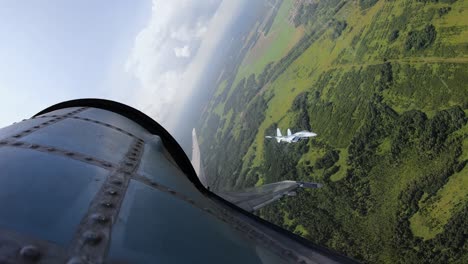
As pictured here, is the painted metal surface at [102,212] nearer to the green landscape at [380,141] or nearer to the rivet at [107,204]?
the rivet at [107,204]

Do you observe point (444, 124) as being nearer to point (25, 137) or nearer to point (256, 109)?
point (25, 137)

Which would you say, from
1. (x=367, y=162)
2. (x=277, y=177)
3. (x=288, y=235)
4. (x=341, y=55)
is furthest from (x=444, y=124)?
(x=288, y=235)

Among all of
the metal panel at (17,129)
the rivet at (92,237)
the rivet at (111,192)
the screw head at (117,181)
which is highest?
the metal panel at (17,129)

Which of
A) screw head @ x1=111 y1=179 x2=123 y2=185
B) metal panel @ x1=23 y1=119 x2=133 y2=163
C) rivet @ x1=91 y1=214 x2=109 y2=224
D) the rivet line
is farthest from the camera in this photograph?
metal panel @ x1=23 y1=119 x2=133 y2=163

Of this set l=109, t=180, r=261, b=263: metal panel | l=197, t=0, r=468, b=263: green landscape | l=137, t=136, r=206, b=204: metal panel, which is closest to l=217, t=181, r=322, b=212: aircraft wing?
l=137, t=136, r=206, b=204: metal panel

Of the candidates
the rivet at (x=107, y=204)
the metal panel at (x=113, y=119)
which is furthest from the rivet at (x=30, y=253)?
the metal panel at (x=113, y=119)

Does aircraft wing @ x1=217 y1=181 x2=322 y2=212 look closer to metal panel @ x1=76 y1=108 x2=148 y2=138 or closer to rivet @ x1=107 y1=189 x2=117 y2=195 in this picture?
metal panel @ x1=76 y1=108 x2=148 y2=138
